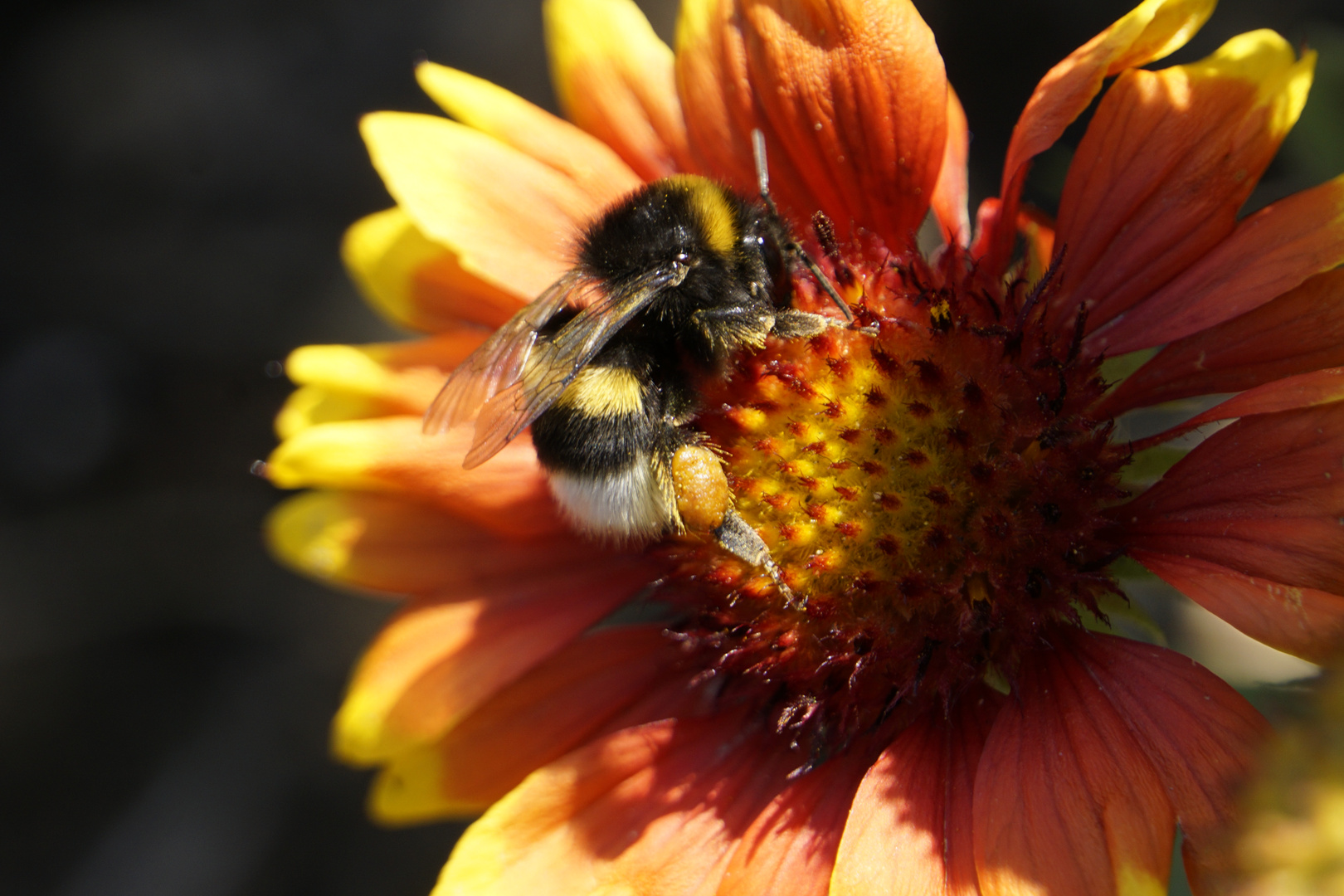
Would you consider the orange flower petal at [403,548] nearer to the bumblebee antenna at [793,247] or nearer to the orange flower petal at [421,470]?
the orange flower petal at [421,470]

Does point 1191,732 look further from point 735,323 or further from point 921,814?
point 735,323

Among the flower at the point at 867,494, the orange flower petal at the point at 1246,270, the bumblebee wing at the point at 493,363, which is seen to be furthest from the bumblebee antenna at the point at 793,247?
the orange flower petal at the point at 1246,270

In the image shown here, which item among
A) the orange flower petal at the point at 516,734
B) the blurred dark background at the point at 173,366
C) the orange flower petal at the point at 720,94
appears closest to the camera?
the orange flower petal at the point at 720,94

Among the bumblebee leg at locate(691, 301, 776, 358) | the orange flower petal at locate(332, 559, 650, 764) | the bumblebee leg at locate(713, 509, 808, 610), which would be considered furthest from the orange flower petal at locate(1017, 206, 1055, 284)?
the orange flower petal at locate(332, 559, 650, 764)

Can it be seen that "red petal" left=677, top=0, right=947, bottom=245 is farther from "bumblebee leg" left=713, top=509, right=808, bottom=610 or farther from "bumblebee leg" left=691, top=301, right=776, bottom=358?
"bumblebee leg" left=713, top=509, right=808, bottom=610

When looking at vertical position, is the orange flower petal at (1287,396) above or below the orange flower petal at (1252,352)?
above

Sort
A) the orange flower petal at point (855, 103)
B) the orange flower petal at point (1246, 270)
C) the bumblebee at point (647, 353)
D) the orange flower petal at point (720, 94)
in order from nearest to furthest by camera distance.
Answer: the orange flower petal at point (1246, 270), the bumblebee at point (647, 353), the orange flower petal at point (855, 103), the orange flower petal at point (720, 94)
